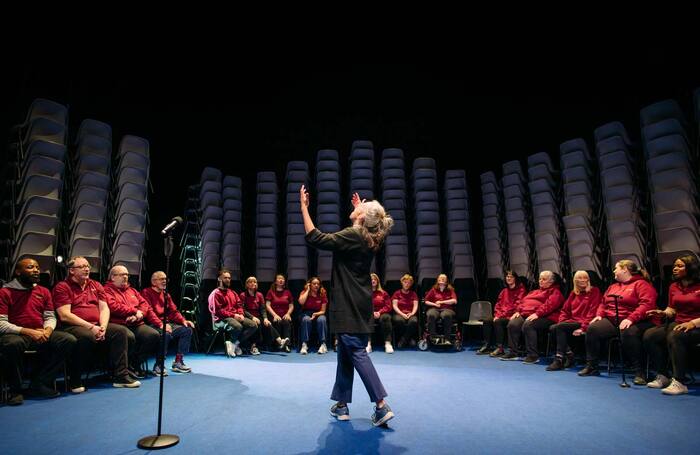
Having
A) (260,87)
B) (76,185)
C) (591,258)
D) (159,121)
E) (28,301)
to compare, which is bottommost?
(28,301)

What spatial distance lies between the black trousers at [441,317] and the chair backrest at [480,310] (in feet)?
1.61

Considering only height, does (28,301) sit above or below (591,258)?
below

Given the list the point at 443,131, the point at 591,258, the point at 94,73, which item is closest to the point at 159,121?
the point at 94,73

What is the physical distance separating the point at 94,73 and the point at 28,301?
12.8 ft

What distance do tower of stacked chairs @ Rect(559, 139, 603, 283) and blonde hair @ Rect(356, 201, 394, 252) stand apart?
4.44 m

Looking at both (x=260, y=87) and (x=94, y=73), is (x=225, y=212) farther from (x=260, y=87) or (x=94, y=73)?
(x=94, y=73)

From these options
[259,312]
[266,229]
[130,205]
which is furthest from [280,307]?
[130,205]

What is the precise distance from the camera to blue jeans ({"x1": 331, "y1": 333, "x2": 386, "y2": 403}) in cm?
268

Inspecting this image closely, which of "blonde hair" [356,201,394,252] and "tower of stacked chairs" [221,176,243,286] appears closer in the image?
"blonde hair" [356,201,394,252]

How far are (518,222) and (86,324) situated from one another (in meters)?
6.44

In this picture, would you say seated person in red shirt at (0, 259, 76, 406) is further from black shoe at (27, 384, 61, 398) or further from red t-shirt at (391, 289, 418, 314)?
red t-shirt at (391, 289, 418, 314)

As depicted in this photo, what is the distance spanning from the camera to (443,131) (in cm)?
864

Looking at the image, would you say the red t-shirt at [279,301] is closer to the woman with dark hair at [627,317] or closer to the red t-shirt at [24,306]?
the red t-shirt at [24,306]


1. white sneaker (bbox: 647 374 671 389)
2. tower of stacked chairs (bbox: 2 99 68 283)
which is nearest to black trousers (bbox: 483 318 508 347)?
white sneaker (bbox: 647 374 671 389)
